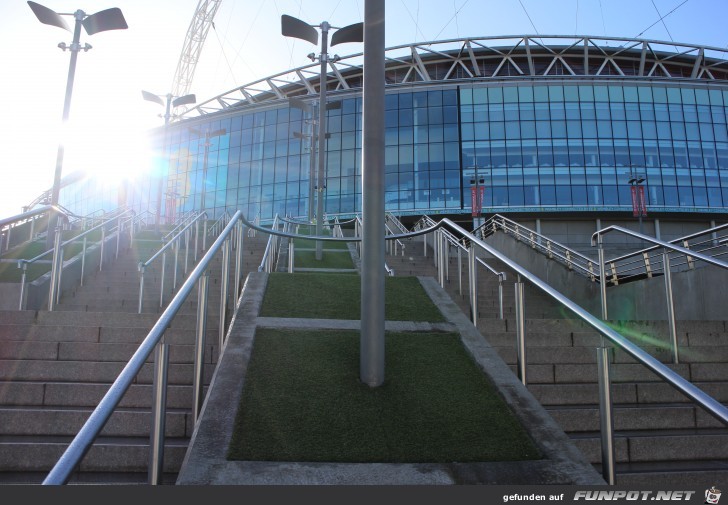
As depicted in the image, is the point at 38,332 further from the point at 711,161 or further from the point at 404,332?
the point at 711,161

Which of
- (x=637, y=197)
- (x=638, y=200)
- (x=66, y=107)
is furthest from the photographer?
(x=637, y=197)

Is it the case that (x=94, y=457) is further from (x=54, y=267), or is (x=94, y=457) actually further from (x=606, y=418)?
(x=54, y=267)

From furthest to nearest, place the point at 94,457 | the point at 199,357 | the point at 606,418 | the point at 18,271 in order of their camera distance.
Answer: the point at 18,271, the point at 199,357, the point at 94,457, the point at 606,418

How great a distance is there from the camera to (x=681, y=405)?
4.46 meters

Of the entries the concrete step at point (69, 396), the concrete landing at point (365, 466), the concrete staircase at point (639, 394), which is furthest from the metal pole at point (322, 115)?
the concrete landing at point (365, 466)

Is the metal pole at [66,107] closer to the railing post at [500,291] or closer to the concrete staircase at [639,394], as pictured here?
the railing post at [500,291]

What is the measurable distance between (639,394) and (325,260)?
31.4 ft

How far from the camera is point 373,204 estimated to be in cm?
444

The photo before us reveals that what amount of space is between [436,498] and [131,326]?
4232mm

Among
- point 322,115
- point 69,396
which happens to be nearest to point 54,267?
point 69,396

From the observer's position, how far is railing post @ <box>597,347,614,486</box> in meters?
3.17

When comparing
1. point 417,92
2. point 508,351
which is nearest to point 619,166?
point 417,92

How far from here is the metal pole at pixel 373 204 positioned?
4.18 metres

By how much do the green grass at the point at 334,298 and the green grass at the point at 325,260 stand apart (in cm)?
578
